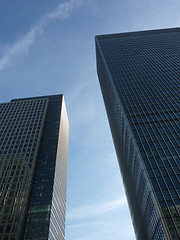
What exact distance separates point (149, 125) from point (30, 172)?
179 feet

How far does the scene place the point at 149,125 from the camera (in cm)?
6812

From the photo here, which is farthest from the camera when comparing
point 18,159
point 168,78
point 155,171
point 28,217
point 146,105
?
point 168,78

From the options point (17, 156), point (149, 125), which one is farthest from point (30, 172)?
point (149, 125)

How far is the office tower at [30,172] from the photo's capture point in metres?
67.8

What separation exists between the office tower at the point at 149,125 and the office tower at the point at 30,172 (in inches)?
1400

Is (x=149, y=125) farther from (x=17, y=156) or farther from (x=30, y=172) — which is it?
(x=17, y=156)

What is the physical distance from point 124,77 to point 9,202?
255 ft

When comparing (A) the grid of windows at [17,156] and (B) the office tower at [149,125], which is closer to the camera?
(B) the office tower at [149,125]

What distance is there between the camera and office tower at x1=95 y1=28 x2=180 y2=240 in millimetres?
47456

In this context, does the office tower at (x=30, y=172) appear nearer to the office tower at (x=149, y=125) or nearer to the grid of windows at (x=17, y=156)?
the grid of windows at (x=17, y=156)

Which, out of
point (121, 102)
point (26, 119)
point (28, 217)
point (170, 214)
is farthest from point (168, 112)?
point (26, 119)

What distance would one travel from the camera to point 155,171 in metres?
51.9

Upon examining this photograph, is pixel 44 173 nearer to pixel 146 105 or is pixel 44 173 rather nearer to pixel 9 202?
pixel 9 202

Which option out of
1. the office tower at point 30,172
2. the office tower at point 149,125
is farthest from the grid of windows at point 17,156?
the office tower at point 149,125
